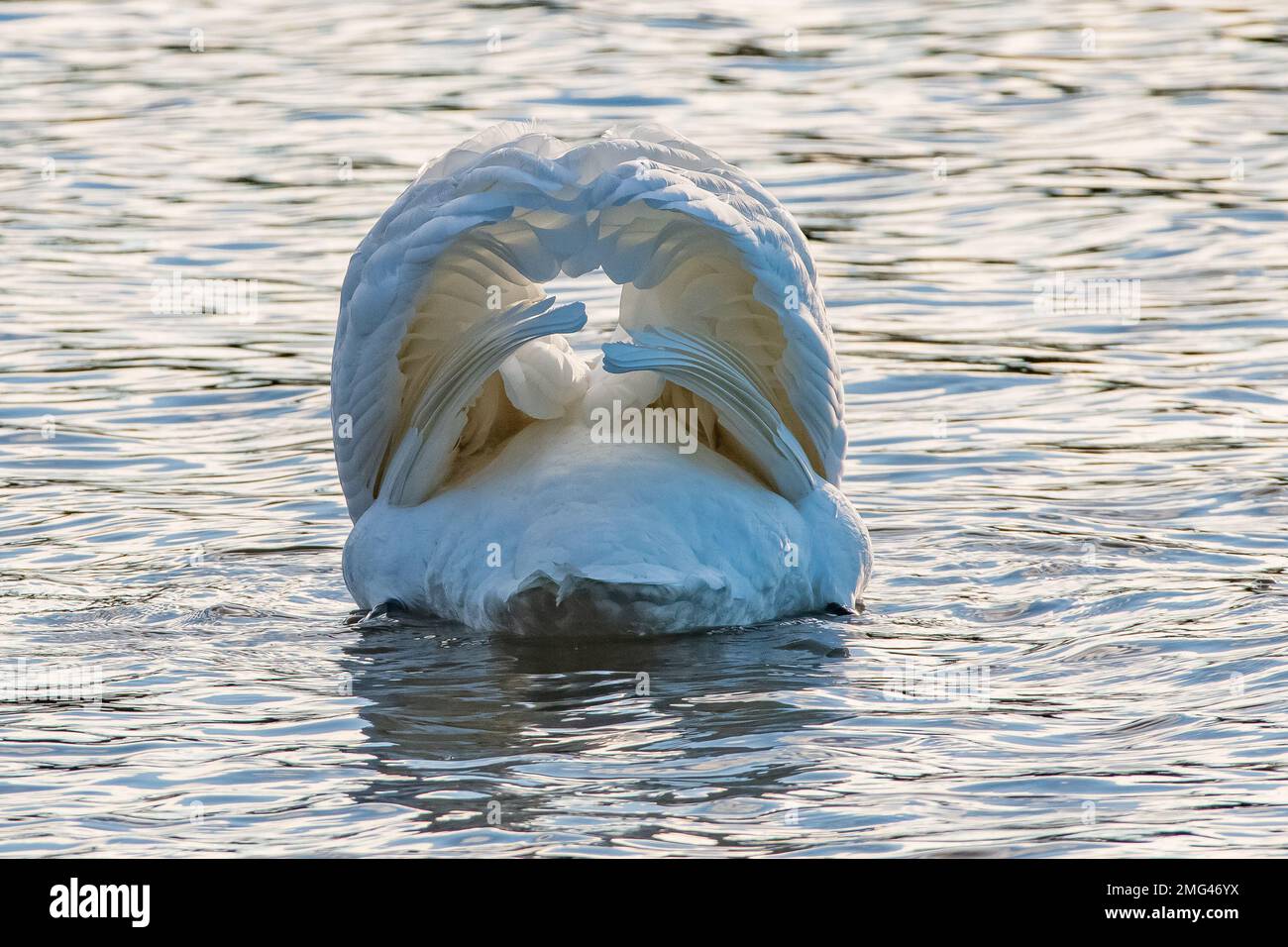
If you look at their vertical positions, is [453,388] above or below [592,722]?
above

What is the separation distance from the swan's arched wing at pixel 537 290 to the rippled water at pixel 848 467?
71 centimetres

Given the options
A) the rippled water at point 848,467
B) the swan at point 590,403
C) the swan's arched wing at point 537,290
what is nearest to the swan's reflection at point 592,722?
the rippled water at point 848,467

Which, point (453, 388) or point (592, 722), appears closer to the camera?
point (592, 722)

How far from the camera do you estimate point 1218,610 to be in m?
7.99

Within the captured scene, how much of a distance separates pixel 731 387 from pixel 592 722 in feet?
4.54

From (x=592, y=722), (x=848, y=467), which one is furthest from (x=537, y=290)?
(x=848, y=467)

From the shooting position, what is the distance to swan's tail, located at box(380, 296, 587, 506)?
7.48 metres

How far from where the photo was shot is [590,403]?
8.02 m

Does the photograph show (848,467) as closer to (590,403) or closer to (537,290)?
(590,403)

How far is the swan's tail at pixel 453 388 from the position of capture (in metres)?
7.48

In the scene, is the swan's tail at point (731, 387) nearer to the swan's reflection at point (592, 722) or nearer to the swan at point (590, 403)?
the swan at point (590, 403)

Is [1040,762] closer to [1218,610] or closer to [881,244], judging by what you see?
[1218,610]
